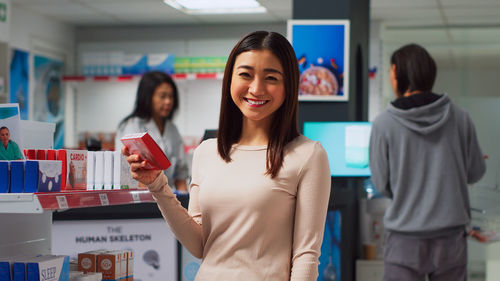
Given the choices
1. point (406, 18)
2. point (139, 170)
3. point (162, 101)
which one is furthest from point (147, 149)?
point (406, 18)

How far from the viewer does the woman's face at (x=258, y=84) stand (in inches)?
65.7

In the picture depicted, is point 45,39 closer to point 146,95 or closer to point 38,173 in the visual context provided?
point 146,95

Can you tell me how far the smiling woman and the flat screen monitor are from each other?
105 inches

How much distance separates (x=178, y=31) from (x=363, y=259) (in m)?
5.20

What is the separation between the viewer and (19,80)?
7.80 meters

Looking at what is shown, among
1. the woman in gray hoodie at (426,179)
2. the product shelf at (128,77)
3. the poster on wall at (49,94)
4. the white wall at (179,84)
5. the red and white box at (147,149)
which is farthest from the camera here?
the white wall at (179,84)

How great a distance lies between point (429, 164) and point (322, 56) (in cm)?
187

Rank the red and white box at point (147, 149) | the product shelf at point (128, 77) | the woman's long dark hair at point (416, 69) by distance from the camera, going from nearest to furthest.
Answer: the red and white box at point (147, 149) < the woman's long dark hair at point (416, 69) < the product shelf at point (128, 77)

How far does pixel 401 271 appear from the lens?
113 inches

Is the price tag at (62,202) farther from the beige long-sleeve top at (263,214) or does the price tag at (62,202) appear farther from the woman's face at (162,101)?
the woman's face at (162,101)

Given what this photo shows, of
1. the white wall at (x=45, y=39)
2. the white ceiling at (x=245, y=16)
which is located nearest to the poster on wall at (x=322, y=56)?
the white ceiling at (x=245, y=16)

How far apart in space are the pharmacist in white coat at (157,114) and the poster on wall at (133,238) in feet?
3.08

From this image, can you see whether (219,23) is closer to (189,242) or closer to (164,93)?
(164,93)

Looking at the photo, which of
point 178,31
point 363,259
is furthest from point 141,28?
point 363,259
